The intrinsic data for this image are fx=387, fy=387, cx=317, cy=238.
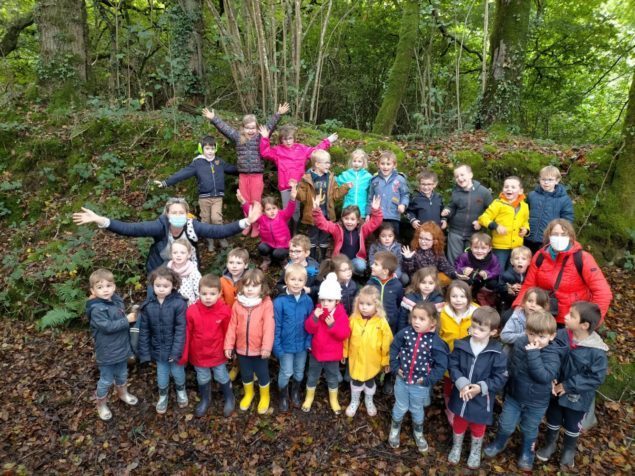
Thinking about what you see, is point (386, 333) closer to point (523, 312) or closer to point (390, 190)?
point (523, 312)

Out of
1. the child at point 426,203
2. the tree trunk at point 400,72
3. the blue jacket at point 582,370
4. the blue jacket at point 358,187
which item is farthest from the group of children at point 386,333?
the tree trunk at point 400,72

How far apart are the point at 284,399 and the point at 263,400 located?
0.24 metres

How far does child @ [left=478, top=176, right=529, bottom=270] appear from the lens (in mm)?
5105

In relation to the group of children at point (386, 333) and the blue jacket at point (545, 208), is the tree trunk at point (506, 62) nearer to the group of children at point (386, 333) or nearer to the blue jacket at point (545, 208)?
the blue jacket at point (545, 208)

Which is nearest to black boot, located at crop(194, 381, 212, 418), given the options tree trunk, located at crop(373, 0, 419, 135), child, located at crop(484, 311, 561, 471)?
child, located at crop(484, 311, 561, 471)

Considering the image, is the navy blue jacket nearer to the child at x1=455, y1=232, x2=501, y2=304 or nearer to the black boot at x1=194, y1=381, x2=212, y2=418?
Answer: the black boot at x1=194, y1=381, x2=212, y2=418

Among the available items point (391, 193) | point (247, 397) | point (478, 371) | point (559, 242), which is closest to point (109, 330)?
point (247, 397)

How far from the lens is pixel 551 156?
269 inches

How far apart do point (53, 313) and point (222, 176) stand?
298cm

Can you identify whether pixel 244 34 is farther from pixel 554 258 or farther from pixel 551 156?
pixel 554 258

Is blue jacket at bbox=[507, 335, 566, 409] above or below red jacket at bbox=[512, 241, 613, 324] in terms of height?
below

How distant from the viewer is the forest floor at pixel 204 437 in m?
3.93

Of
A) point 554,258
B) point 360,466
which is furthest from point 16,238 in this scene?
point 554,258

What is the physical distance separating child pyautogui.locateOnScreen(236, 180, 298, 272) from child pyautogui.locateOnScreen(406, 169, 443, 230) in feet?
5.77
